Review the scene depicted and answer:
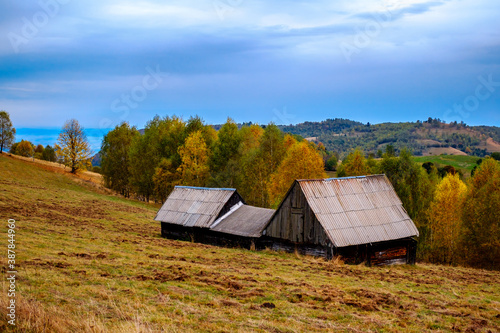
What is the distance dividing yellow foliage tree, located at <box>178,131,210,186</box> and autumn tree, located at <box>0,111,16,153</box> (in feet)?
158

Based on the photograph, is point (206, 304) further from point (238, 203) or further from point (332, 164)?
point (332, 164)

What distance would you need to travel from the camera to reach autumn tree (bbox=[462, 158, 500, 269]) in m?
42.5

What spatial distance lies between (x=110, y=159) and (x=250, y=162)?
1338 inches

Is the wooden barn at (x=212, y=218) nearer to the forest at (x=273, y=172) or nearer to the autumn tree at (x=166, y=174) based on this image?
the forest at (x=273, y=172)

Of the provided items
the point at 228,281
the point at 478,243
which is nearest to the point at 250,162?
the point at 478,243

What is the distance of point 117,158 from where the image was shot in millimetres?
79438

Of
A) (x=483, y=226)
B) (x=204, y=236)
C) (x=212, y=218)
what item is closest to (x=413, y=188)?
(x=483, y=226)

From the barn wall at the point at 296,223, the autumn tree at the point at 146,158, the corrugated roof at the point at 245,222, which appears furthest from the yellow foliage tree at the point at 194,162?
the barn wall at the point at 296,223

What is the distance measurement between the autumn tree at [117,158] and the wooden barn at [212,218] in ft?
136

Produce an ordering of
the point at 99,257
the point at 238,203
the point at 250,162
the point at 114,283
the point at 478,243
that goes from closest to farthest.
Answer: the point at 114,283 → the point at 99,257 → the point at 238,203 → the point at 478,243 → the point at 250,162

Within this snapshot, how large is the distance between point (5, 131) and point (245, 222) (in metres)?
76.0

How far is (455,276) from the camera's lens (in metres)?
25.3

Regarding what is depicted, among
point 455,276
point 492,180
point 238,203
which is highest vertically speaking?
point 492,180

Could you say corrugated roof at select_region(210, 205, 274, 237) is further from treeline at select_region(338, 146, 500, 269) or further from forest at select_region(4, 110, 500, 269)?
treeline at select_region(338, 146, 500, 269)
